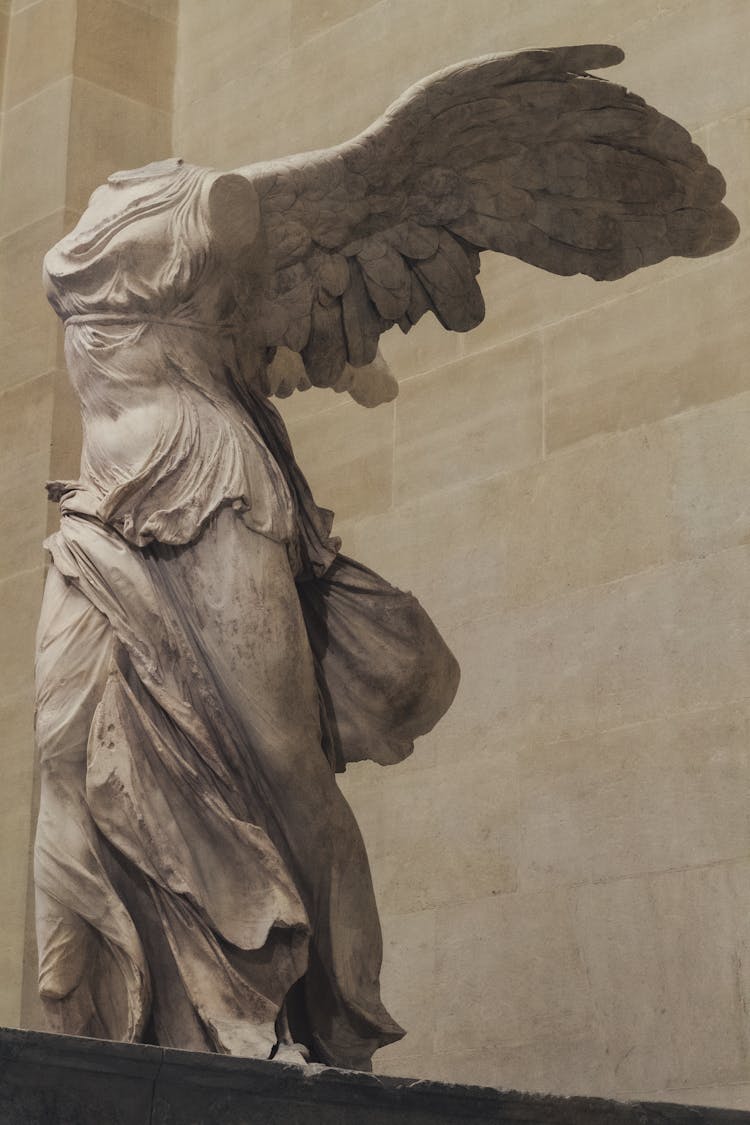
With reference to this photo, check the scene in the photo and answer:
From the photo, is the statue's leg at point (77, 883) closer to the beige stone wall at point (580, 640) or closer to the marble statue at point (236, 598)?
the marble statue at point (236, 598)

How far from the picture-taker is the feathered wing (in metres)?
5.09

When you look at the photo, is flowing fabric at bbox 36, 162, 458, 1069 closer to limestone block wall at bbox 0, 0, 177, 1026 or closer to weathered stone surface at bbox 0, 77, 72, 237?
limestone block wall at bbox 0, 0, 177, 1026

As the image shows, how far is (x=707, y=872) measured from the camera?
6.12m

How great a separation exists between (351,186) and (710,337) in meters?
1.91

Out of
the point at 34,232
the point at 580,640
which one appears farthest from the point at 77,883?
the point at 34,232

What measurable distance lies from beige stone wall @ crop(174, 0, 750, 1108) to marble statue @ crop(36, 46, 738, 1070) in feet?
4.64

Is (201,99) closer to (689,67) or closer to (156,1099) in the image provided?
(689,67)

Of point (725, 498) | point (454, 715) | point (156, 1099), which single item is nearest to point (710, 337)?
point (725, 498)

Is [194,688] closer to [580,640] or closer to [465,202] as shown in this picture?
[465,202]

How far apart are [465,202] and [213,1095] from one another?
2.56 m

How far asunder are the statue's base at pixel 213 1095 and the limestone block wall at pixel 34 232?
347 cm

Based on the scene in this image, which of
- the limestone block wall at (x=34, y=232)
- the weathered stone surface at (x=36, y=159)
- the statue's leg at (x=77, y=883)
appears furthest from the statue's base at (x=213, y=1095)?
the weathered stone surface at (x=36, y=159)

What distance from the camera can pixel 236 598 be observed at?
454cm

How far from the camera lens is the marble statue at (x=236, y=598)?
4398mm
